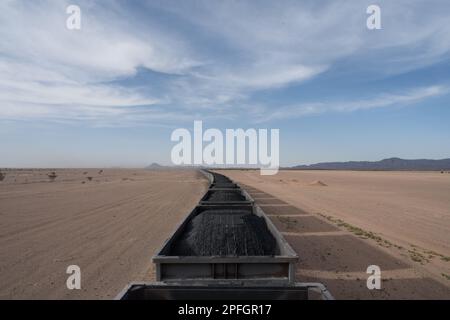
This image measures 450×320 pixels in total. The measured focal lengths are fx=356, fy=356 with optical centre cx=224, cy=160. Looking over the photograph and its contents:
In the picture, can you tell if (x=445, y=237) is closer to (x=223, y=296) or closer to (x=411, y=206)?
(x=411, y=206)

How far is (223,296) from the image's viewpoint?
4039 mm

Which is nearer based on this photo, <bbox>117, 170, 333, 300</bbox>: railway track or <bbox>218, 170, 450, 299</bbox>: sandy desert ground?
<bbox>117, 170, 333, 300</bbox>: railway track

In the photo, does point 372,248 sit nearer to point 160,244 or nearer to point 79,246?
point 160,244

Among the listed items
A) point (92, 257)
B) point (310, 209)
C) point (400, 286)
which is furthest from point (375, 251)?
point (310, 209)

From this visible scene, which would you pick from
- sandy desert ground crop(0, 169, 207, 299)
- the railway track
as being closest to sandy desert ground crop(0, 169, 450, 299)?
sandy desert ground crop(0, 169, 207, 299)

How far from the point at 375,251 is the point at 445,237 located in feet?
12.1
